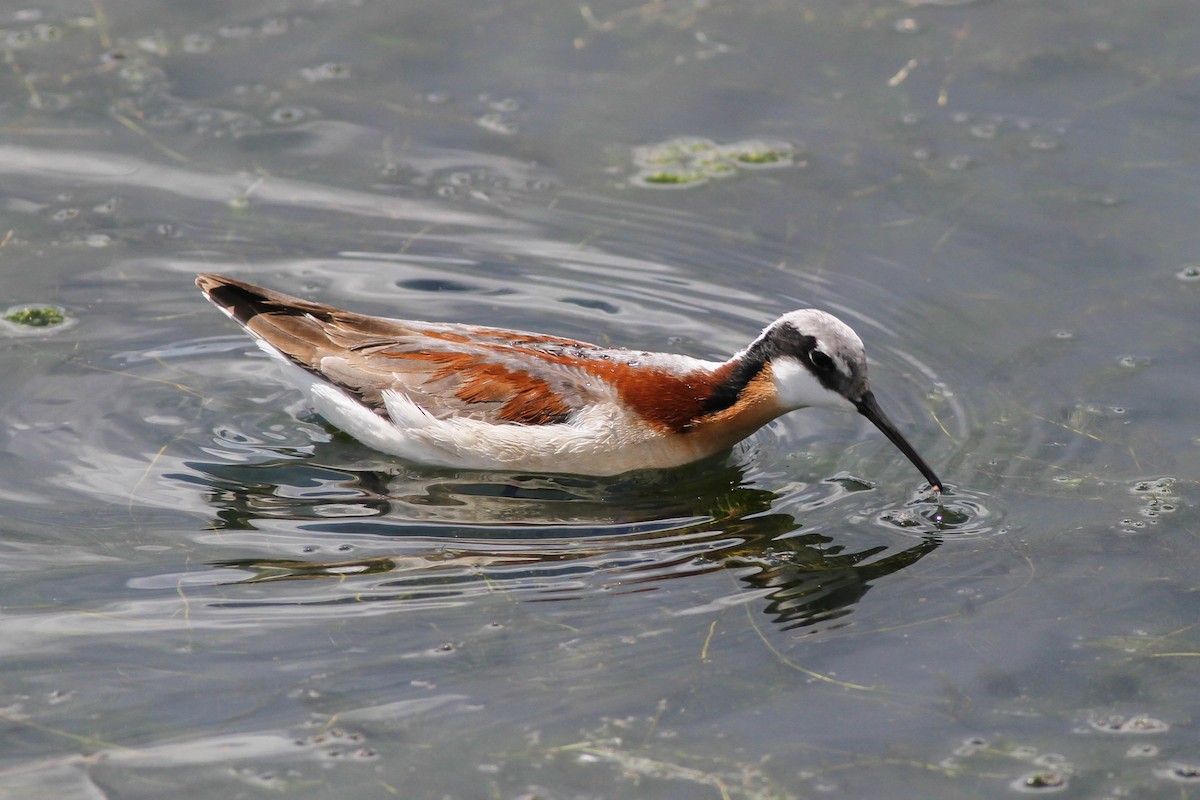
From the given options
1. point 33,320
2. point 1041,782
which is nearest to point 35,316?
point 33,320

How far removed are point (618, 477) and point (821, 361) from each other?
136 cm

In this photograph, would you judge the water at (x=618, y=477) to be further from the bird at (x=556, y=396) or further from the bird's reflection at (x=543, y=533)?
the bird at (x=556, y=396)

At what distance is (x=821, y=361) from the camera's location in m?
8.02

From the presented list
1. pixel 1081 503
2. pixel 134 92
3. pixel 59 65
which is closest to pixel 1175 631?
pixel 1081 503

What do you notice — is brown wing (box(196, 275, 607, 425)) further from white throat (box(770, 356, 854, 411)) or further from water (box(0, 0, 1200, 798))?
white throat (box(770, 356, 854, 411))

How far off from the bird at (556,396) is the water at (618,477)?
0.22 m

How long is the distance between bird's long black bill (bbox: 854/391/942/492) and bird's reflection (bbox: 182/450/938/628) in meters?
0.46

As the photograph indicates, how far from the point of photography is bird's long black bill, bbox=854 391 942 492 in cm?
789

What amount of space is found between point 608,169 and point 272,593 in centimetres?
506

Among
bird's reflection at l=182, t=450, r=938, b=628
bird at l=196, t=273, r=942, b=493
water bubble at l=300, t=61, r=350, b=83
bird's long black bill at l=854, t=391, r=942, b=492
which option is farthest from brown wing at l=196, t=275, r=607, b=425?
water bubble at l=300, t=61, r=350, b=83

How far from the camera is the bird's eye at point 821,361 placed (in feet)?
26.2

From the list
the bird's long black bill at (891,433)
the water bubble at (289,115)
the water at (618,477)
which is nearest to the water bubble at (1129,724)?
the water at (618,477)

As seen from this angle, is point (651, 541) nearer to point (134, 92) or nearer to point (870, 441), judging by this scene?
point (870, 441)

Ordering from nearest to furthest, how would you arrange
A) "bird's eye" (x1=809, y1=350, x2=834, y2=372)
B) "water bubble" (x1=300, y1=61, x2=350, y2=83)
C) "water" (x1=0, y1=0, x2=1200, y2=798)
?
"water" (x1=0, y1=0, x2=1200, y2=798) < "bird's eye" (x1=809, y1=350, x2=834, y2=372) < "water bubble" (x1=300, y1=61, x2=350, y2=83)
